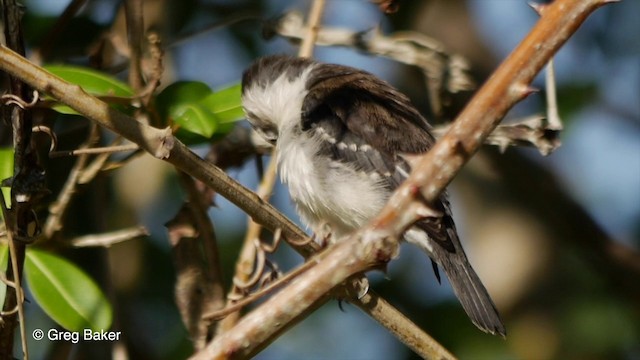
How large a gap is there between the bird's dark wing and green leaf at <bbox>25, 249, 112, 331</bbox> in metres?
1.22

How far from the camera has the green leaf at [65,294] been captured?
9.17ft

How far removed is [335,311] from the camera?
5.56 m

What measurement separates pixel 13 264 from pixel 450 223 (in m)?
1.78

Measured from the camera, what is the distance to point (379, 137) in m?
3.73

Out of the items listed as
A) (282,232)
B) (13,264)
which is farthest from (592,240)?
(13,264)

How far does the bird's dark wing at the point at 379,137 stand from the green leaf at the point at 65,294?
122cm

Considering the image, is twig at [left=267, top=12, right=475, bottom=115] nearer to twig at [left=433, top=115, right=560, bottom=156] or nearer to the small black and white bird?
the small black and white bird

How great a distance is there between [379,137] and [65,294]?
141 centimetres

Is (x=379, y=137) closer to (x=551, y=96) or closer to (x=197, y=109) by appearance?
(x=197, y=109)

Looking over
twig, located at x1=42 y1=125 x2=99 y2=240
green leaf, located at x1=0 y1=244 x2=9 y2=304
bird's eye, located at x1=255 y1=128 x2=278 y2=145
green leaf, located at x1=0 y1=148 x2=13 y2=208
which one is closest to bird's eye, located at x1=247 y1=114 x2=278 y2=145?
bird's eye, located at x1=255 y1=128 x2=278 y2=145

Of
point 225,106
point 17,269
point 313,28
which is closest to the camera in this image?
point 17,269

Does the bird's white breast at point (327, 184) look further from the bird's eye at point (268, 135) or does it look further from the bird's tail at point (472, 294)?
the bird's tail at point (472, 294)

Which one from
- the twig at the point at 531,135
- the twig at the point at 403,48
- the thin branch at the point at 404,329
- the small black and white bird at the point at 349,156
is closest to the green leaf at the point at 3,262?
the thin branch at the point at 404,329

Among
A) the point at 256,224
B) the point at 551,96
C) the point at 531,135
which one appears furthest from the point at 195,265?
the point at 551,96
